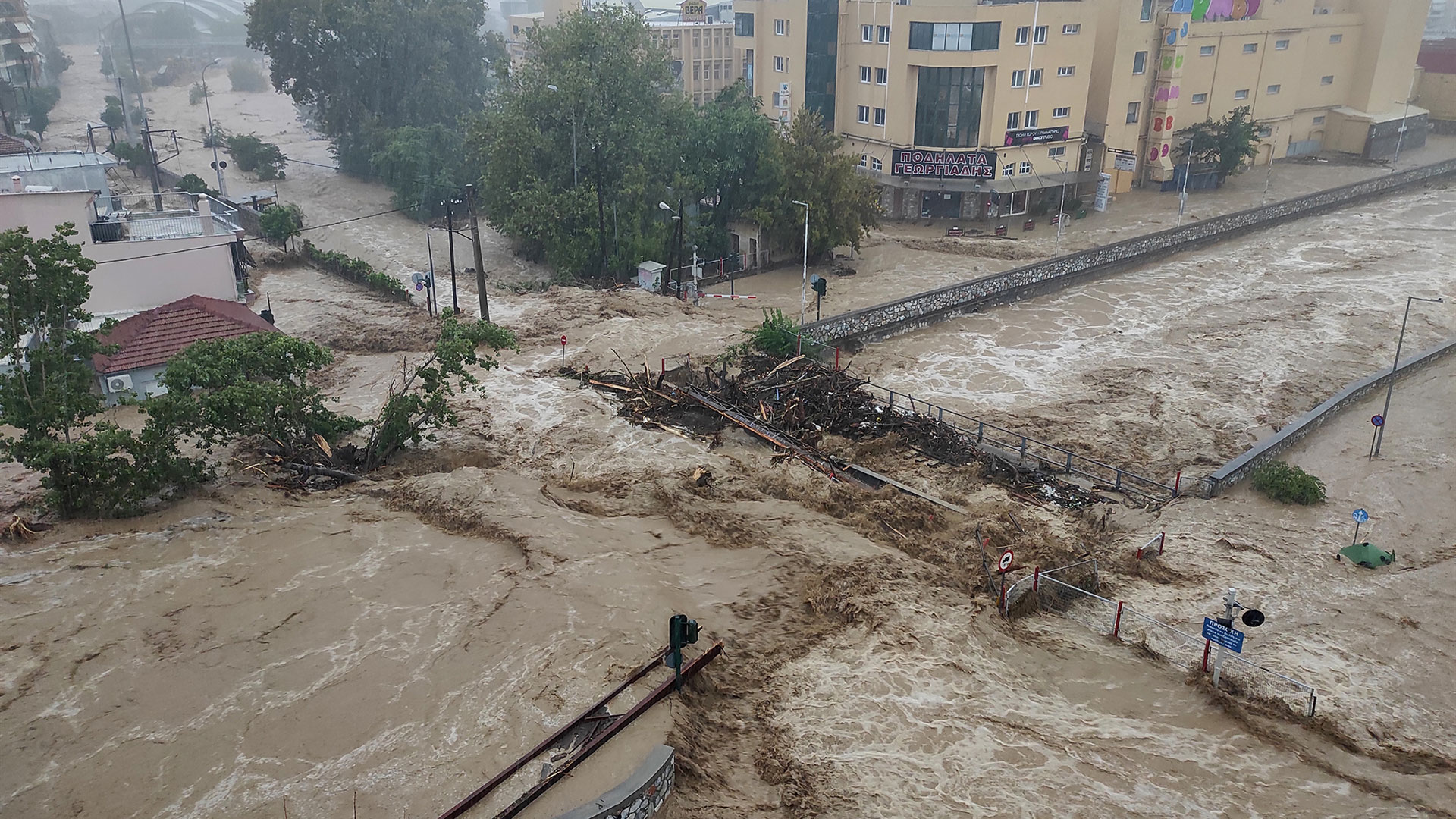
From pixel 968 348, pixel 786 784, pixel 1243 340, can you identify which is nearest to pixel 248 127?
pixel 968 348

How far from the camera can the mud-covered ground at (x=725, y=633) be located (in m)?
13.2

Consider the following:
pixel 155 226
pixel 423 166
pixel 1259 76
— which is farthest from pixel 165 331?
pixel 1259 76

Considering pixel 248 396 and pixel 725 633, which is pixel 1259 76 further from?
pixel 248 396

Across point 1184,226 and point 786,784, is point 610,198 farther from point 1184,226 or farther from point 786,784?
point 786,784

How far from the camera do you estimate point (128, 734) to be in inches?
542

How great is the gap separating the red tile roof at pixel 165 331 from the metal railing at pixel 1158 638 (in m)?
22.8

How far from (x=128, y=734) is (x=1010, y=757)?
40.5ft

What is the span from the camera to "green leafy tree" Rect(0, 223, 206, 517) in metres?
19.1

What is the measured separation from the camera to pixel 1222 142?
56.8m

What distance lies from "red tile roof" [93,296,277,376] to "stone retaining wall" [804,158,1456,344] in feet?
58.9

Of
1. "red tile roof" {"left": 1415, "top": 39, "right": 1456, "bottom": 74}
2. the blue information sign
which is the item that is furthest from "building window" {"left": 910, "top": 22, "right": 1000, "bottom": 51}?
"red tile roof" {"left": 1415, "top": 39, "right": 1456, "bottom": 74}

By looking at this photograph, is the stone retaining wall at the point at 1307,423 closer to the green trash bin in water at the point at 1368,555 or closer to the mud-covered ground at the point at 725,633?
the mud-covered ground at the point at 725,633

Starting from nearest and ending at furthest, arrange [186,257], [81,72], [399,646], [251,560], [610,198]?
[399,646] → [251,560] → [186,257] → [610,198] → [81,72]

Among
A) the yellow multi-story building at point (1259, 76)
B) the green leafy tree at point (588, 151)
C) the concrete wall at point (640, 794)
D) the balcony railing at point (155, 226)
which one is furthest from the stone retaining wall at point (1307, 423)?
the balcony railing at point (155, 226)
